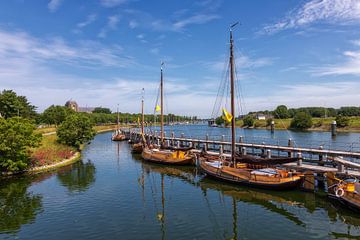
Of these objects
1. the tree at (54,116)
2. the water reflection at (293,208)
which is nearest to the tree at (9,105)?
the tree at (54,116)

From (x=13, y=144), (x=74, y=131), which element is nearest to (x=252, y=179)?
(x=13, y=144)

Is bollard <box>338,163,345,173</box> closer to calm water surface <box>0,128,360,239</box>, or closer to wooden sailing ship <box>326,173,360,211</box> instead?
calm water surface <box>0,128,360,239</box>

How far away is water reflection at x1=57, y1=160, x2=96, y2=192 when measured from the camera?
3638 cm

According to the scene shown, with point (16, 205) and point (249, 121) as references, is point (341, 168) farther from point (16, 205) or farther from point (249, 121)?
point (249, 121)

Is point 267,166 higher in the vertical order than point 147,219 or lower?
higher

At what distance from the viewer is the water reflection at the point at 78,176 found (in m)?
36.4

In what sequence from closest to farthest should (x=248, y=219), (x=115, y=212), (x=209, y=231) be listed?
(x=209, y=231)
(x=248, y=219)
(x=115, y=212)

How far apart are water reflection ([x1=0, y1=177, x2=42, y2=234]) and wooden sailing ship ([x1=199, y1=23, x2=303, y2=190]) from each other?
1954 centimetres

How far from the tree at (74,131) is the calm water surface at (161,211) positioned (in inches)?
1008

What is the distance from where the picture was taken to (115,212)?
2617 centimetres

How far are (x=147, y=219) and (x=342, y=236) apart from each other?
13877 millimetres

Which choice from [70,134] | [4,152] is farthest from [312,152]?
[70,134]

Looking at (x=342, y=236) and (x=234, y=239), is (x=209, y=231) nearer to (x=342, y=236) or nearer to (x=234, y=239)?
(x=234, y=239)

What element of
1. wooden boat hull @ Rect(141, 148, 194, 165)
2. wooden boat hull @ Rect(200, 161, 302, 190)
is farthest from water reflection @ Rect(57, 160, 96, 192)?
wooden boat hull @ Rect(200, 161, 302, 190)
